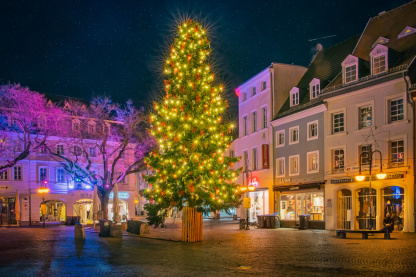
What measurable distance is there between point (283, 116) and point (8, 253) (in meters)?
26.6

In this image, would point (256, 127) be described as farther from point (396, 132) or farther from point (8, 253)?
point (8, 253)

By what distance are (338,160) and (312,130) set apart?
3.86m

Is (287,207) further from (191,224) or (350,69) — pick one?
(191,224)

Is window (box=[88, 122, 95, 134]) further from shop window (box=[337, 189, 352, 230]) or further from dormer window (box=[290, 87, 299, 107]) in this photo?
shop window (box=[337, 189, 352, 230])

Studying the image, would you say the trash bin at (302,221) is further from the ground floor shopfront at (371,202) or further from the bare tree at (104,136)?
the bare tree at (104,136)

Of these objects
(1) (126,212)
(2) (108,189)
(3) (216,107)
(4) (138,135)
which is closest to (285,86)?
(4) (138,135)

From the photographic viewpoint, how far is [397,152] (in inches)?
1168

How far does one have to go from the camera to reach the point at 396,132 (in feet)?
96.9

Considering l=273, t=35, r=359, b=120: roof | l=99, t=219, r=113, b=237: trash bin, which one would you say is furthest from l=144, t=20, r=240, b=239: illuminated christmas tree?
l=273, t=35, r=359, b=120: roof

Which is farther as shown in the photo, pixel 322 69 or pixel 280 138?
pixel 280 138

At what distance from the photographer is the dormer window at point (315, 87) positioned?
122 feet

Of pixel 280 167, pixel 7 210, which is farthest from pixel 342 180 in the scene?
pixel 7 210

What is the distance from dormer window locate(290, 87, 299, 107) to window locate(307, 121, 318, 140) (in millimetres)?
3187

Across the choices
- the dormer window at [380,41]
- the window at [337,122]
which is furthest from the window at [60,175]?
the dormer window at [380,41]
